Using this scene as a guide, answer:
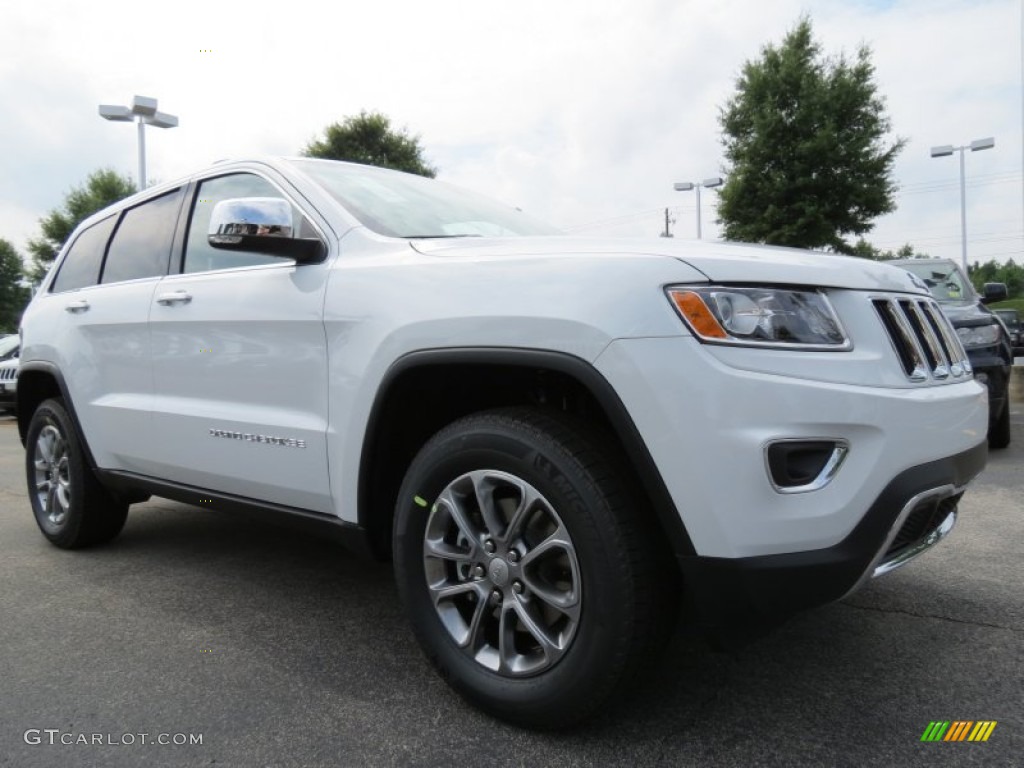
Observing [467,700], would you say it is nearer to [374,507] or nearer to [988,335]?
[374,507]

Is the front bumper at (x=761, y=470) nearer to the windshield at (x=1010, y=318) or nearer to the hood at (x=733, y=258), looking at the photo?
the hood at (x=733, y=258)

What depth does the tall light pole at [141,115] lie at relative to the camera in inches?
595

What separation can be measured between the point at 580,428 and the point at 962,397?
1.00m

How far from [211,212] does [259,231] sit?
0.79 metres

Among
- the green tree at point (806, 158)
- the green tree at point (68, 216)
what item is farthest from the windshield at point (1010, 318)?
the green tree at point (68, 216)

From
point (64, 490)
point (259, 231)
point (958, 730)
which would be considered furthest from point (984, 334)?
point (64, 490)

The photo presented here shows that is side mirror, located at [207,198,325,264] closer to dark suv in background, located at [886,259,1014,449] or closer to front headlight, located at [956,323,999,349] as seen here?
dark suv in background, located at [886,259,1014,449]

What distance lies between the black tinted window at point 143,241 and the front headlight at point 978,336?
5.13 meters

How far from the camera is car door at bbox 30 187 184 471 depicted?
3.38 meters

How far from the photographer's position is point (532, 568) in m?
2.06

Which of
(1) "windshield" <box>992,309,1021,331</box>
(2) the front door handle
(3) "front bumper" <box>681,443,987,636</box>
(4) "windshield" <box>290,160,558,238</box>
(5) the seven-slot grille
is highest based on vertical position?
(4) "windshield" <box>290,160,558,238</box>

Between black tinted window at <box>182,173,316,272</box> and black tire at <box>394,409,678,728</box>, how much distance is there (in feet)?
3.76

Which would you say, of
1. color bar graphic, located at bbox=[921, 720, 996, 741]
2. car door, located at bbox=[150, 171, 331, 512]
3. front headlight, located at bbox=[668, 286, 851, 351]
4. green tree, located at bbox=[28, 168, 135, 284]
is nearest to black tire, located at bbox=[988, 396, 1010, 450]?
color bar graphic, located at bbox=[921, 720, 996, 741]

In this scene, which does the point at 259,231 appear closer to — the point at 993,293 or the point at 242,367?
the point at 242,367
